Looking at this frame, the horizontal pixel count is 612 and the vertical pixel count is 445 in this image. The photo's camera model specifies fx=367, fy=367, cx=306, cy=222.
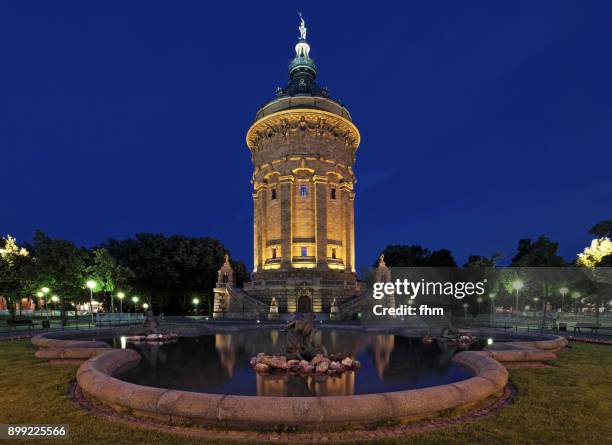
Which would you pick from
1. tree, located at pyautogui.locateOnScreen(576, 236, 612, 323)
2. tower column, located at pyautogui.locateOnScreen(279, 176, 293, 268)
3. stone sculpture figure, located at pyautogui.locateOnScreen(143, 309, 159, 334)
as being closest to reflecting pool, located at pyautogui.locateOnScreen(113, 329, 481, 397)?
stone sculpture figure, located at pyautogui.locateOnScreen(143, 309, 159, 334)

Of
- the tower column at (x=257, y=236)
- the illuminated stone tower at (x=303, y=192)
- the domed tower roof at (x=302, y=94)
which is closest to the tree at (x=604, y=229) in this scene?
the illuminated stone tower at (x=303, y=192)

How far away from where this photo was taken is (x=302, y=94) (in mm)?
60688

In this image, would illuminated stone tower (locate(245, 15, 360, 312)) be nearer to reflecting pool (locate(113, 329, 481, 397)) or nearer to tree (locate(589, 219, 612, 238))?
tree (locate(589, 219, 612, 238))

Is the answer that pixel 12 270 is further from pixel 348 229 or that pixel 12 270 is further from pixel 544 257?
pixel 544 257

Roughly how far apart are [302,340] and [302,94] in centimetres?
5384

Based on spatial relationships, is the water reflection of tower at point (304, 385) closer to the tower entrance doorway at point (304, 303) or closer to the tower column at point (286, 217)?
the tower entrance doorway at point (304, 303)

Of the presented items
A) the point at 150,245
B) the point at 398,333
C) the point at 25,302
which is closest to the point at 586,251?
the point at 398,333

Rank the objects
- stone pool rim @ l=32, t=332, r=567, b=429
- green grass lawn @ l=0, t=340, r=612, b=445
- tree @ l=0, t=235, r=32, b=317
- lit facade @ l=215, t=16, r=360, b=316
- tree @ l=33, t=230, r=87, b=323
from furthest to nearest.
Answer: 1. lit facade @ l=215, t=16, r=360, b=316
2. tree @ l=0, t=235, r=32, b=317
3. tree @ l=33, t=230, r=87, b=323
4. stone pool rim @ l=32, t=332, r=567, b=429
5. green grass lawn @ l=0, t=340, r=612, b=445

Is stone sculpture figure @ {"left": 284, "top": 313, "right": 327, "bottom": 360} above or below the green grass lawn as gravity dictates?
above

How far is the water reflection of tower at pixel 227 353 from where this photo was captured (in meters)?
13.2

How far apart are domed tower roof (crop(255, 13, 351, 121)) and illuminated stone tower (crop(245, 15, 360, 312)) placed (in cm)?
17

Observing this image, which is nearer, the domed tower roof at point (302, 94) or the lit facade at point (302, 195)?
the lit facade at point (302, 195)

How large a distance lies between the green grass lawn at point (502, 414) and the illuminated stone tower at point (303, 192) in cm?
4023

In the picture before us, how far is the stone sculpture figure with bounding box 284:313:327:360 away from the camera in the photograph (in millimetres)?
12881
